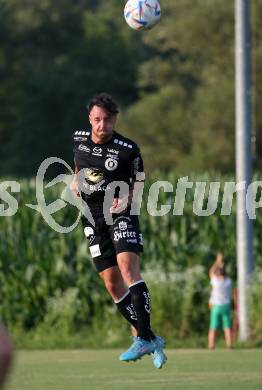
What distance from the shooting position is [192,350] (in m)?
19.9

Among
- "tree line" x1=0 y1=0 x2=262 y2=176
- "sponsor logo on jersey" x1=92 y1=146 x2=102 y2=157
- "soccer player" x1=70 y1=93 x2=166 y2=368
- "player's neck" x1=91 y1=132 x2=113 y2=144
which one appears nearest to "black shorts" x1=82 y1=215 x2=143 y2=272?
"soccer player" x1=70 y1=93 x2=166 y2=368

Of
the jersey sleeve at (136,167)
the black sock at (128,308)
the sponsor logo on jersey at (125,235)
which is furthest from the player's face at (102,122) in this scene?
the black sock at (128,308)

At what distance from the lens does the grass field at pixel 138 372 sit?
12484 mm

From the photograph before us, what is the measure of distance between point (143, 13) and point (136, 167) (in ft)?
6.69

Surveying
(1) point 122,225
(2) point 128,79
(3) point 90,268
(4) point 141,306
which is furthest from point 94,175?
(2) point 128,79

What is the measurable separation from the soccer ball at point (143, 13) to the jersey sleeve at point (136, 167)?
6.11 ft

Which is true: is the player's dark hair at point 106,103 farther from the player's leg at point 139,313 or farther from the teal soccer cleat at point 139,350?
the teal soccer cleat at point 139,350

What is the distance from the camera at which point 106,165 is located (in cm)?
1092

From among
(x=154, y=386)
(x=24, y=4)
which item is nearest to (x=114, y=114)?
(x=154, y=386)

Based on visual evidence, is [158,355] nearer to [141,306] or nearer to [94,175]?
[141,306]

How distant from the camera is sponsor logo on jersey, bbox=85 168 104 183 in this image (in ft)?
35.9

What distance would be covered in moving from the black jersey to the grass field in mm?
2273

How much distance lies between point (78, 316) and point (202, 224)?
2.91m

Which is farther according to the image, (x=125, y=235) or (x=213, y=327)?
(x=213, y=327)
